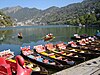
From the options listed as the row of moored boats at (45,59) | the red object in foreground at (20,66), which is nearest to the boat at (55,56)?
the row of moored boats at (45,59)

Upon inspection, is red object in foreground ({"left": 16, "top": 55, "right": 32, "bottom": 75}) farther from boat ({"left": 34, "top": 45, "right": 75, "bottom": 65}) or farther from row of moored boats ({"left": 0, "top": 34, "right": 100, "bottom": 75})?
boat ({"left": 34, "top": 45, "right": 75, "bottom": 65})

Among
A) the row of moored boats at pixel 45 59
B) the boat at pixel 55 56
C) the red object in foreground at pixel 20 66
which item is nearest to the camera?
the red object in foreground at pixel 20 66

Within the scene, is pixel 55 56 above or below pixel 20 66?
below

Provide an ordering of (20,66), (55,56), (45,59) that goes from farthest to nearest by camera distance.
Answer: (55,56) < (45,59) < (20,66)

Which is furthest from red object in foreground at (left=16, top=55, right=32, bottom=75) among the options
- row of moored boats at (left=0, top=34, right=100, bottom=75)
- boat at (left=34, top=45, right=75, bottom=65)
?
boat at (left=34, top=45, right=75, bottom=65)

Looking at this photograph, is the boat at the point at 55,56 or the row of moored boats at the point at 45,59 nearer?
the row of moored boats at the point at 45,59

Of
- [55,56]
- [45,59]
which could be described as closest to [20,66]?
[45,59]

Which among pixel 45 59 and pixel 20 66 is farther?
pixel 45 59

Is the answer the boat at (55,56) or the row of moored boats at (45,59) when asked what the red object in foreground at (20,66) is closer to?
the row of moored boats at (45,59)

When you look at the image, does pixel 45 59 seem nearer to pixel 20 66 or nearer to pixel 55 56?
pixel 55 56

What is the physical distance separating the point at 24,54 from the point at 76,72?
19487 mm

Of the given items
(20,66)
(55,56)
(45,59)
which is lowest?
(55,56)

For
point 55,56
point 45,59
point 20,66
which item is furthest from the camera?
point 55,56

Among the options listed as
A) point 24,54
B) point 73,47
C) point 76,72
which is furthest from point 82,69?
point 73,47
